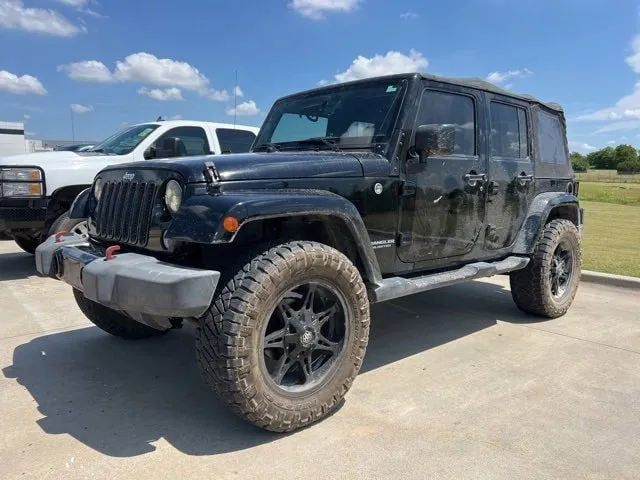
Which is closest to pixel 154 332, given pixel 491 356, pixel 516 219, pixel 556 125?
pixel 491 356

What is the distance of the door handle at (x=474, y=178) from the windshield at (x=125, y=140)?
15.6 ft

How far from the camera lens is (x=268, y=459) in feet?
8.49

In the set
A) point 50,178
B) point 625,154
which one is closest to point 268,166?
point 50,178

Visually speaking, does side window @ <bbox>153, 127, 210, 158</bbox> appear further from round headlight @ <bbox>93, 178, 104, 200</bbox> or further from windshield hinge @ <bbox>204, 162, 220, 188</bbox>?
windshield hinge @ <bbox>204, 162, 220, 188</bbox>

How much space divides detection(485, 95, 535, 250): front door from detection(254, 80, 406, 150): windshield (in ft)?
→ 3.97

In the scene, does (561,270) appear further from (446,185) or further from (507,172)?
Answer: (446,185)

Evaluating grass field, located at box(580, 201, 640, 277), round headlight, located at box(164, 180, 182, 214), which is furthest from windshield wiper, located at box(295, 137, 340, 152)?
grass field, located at box(580, 201, 640, 277)

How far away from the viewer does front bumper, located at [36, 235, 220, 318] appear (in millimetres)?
2467

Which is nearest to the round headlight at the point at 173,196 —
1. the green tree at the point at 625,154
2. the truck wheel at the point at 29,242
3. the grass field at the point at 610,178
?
the truck wheel at the point at 29,242

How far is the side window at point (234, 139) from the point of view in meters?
7.66

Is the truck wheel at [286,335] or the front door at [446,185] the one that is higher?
the front door at [446,185]

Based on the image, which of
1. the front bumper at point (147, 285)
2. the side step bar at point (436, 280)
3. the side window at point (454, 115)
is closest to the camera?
the front bumper at point (147, 285)

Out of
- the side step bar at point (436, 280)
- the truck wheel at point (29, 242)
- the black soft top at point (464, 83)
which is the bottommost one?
the side step bar at point (436, 280)

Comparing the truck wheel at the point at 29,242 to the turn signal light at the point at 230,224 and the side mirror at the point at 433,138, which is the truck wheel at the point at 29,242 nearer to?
the turn signal light at the point at 230,224
